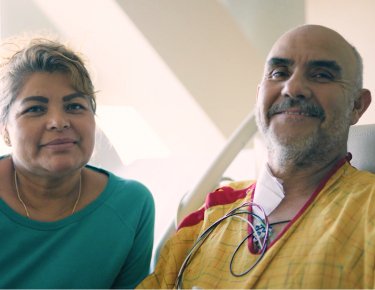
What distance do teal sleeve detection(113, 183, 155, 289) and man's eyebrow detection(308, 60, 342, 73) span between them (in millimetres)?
660

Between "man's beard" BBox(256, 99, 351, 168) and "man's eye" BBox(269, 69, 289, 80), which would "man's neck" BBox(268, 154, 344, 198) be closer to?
"man's beard" BBox(256, 99, 351, 168)

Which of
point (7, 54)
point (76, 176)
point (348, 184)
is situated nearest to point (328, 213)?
point (348, 184)

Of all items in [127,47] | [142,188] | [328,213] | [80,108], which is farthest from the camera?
[127,47]

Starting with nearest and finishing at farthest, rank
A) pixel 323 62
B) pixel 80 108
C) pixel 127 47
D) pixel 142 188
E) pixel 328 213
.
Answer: pixel 328 213 < pixel 323 62 < pixel 80 108 < pixel 142 188 < pixel 127 47

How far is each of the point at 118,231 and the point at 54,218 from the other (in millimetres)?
191

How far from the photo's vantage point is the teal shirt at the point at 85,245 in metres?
1.25

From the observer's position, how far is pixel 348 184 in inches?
44.8

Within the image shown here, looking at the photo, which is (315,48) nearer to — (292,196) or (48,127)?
(292,196)

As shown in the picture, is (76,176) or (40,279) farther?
(76,176)

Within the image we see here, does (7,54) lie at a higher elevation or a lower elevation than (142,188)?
higher

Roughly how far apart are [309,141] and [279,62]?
0.26m

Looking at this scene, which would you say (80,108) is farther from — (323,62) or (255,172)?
(255,172)

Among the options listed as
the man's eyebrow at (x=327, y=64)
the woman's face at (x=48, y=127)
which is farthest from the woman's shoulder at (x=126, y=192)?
the man's eyebrow at (x=327, y=64)

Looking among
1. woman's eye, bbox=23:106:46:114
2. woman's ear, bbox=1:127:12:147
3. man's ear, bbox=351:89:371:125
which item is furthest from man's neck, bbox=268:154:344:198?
woman's ear, bbox=1:127:12:147
